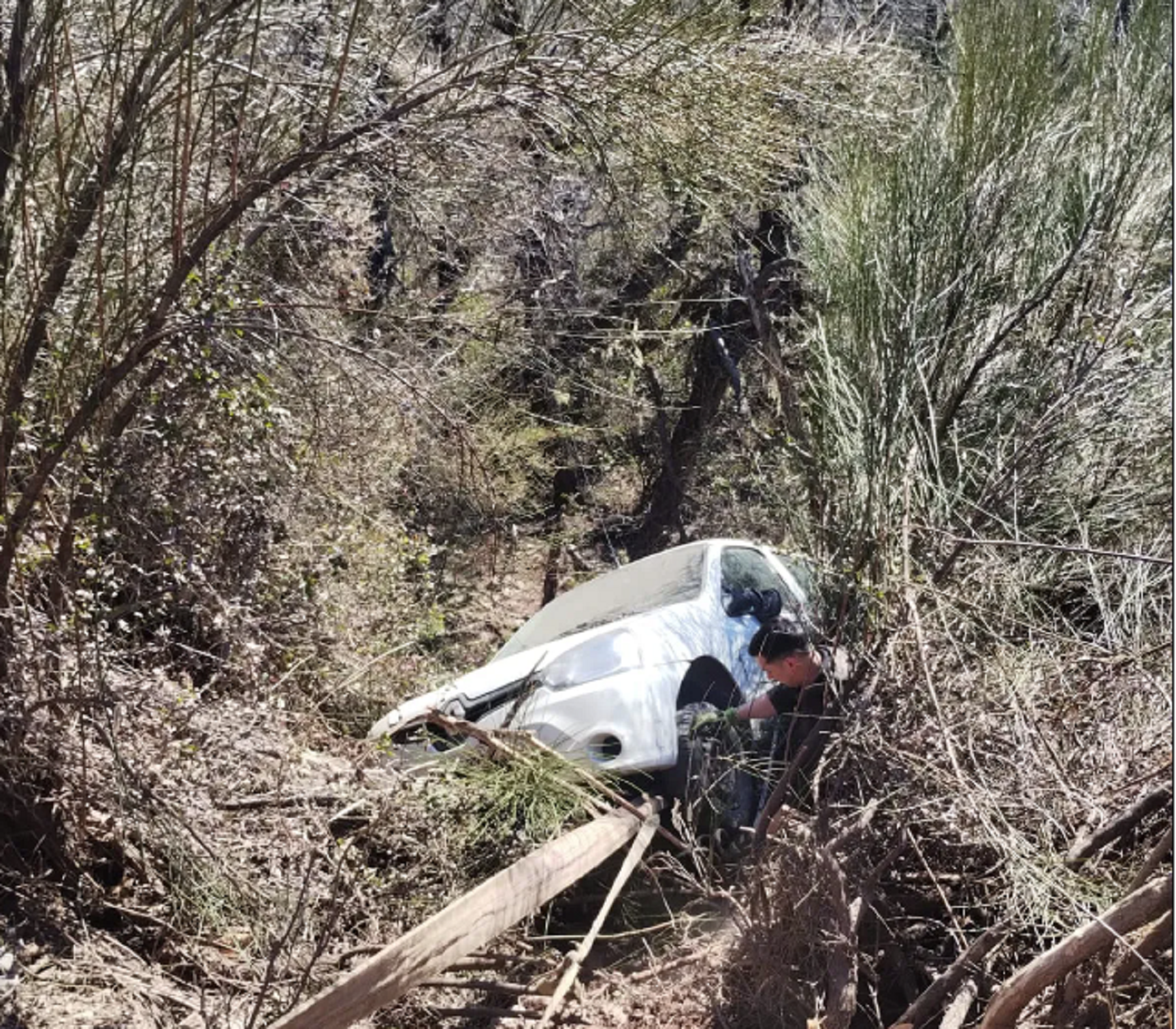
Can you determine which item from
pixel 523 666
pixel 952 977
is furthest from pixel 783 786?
pixel 523 666

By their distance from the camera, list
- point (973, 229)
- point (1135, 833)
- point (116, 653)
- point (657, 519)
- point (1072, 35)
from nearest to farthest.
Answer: point (1135, 833), point (116, 653), point (973, 229), point (1072, 35), point (657, 519)

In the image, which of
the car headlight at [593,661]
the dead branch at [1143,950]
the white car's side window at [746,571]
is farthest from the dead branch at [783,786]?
the white car's side window at [746,571]

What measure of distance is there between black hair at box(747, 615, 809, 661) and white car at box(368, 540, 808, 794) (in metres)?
0.08

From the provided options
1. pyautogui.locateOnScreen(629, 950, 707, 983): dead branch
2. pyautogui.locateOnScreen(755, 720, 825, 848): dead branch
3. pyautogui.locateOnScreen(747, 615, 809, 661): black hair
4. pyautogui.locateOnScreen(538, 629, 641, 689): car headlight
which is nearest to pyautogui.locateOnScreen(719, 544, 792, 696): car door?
pyautogui.locateOnScreen(747, 615, 809, 661): black hair

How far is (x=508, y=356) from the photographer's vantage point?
31.7ft

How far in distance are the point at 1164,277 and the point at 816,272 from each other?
1769mm

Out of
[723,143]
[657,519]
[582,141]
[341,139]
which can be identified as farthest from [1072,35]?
[657,519]

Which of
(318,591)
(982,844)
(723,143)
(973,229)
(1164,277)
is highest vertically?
(723,143)

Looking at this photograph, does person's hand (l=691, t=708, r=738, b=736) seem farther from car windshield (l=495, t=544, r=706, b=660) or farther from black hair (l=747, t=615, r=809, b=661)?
car windshield (l=495, t=544, r=706, b=660)

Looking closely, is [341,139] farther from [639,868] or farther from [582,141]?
[639,868]

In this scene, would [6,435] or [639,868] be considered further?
[639,868]

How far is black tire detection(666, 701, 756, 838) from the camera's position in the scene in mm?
5582

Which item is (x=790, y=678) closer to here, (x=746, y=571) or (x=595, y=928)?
(x=595, y=928)

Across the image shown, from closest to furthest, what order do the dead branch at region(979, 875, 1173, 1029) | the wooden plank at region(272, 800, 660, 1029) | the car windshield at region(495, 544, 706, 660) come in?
the dead branch at region(979, 875, 1173, 1029) < the wooden plank at region(272, 800, 660, 1029) < the car windshield at region(495, 544, 706, 660)
